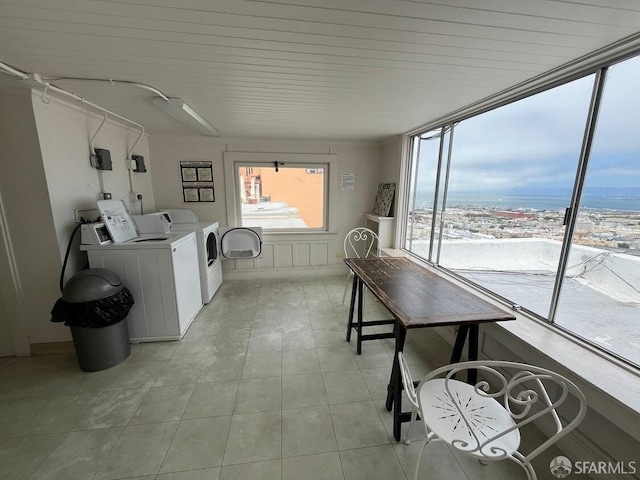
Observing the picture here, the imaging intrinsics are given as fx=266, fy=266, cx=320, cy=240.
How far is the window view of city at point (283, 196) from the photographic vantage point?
422 cm

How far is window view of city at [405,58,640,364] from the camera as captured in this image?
144 cm

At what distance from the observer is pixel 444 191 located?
2.89 metres

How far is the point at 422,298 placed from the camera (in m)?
1.86

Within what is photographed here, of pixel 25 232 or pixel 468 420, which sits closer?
pixel 468 420

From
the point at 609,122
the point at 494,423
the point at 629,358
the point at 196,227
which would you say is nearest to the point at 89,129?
the point at 196,227

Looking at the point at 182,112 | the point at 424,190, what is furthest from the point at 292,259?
the point at 182,112

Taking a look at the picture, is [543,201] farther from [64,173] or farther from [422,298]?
[64,173]

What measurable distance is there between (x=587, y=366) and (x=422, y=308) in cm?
84

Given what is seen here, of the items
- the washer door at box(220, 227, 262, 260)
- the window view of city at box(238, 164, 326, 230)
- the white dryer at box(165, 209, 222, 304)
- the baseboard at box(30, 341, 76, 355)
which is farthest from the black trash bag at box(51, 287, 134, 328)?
the window view of city at box(238, 164, 326, 230)

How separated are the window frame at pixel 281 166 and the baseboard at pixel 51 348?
2.31 m

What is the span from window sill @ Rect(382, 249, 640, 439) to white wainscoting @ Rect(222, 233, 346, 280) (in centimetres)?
289

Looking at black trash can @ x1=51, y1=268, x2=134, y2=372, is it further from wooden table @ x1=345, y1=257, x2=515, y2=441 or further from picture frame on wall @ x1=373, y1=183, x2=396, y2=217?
picture frame on wall @ x1=373, y1=183, x2=396, y2=217

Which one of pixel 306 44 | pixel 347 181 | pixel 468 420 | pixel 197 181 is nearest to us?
pixel 468 420

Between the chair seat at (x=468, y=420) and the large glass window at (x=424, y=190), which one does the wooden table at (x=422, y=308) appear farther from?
the large glass window at (x=424, y=190)
